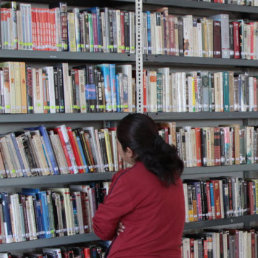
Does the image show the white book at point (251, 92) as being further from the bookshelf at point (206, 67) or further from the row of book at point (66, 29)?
the row of book at point (66, 29)

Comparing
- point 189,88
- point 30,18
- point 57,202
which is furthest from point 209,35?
point 57,202

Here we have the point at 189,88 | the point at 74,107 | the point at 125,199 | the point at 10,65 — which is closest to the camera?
the point at 125,199

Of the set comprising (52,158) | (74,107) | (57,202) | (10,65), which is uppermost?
(10,65)

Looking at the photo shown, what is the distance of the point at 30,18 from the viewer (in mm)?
2785

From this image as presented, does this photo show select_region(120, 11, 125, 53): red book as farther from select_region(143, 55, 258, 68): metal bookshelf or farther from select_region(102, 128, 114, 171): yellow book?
select_region(102, 128, 114, 171): yellow book

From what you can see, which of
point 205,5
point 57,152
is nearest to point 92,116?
point 57,152

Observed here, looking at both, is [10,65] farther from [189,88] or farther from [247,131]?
[247,131]

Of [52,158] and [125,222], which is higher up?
[52,158]

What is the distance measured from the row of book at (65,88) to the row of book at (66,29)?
11cm

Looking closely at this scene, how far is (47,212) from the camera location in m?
2.80

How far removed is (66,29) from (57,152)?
692mm

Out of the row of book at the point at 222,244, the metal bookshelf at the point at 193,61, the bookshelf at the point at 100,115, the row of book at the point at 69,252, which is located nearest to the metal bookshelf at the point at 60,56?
the bookshelf at the point at 100,115

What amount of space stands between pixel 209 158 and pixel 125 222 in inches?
49.7

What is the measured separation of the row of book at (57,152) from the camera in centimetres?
275
